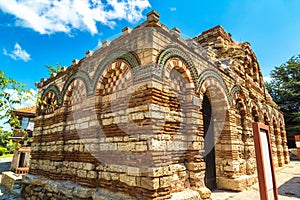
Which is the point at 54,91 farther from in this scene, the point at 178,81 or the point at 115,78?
the point at 178,81

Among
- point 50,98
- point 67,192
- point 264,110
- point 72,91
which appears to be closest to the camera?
point 67,192

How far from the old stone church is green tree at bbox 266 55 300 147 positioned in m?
14.8

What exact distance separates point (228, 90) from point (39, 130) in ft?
22.5

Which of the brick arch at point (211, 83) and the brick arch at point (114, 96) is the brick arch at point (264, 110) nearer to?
the brick arch at point (211, 83)

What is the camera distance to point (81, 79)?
577 cm

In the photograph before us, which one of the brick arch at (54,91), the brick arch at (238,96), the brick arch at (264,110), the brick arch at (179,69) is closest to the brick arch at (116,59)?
the brick arch at (179,69)

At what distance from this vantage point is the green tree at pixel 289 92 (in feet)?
60.7

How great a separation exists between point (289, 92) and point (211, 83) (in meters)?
17.9

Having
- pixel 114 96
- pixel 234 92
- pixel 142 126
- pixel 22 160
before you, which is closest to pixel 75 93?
pixel 114 96

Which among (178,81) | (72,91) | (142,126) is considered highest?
(72,91)

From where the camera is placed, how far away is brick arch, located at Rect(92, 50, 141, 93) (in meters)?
4.19

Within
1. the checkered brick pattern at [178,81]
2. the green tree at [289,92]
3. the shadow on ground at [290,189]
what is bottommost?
the shadow on ground at [290,189]

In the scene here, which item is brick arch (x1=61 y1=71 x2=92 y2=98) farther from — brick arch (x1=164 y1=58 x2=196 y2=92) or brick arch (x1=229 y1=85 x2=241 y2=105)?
brick arch (x1=229 y1=85 x2=241 y2=105)

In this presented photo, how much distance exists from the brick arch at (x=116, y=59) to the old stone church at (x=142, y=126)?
0.02 meters
